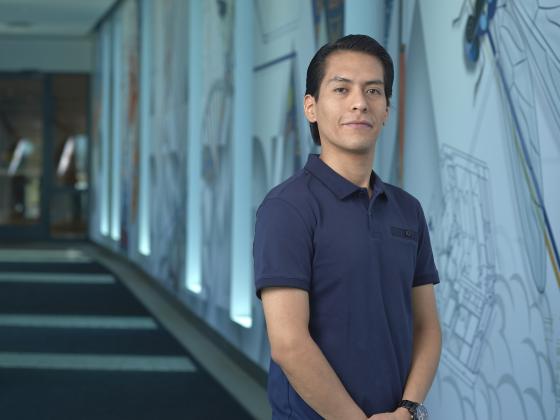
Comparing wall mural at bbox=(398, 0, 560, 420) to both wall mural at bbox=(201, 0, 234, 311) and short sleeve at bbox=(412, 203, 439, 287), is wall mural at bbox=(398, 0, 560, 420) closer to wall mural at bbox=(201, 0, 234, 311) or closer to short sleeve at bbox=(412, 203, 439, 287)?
short sleeve at bbox=(412, 203, 439, 287)

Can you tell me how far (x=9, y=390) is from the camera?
548 centimetres

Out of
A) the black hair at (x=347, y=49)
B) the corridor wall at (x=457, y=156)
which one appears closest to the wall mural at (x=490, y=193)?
the corridor wall at (x=457, y=156)

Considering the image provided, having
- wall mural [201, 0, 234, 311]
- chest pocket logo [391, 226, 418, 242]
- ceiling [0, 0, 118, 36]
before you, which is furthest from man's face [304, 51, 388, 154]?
ceiling [0, 0, 118, 36]

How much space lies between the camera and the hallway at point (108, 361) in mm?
5090

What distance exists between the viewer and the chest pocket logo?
1.75m

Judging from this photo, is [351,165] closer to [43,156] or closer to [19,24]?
[19,24]

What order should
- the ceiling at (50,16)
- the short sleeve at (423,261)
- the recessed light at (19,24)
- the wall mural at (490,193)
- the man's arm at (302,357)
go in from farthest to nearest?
the recessed light at (19,24) → the ceiling at (50,16) → the wall mural at (490,193) → the short sleeve at (423,261) → the man's arm at (302,357)

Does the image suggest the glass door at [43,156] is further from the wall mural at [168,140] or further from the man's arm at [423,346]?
the man's arm at [423,346]

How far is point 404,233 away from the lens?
1.77 m

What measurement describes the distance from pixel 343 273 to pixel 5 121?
59.7 feet

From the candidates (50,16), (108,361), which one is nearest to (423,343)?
(108,361)

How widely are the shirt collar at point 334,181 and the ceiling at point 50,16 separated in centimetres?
1310

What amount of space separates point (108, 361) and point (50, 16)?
10.5 metres

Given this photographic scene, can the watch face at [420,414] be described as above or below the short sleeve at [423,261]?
below
